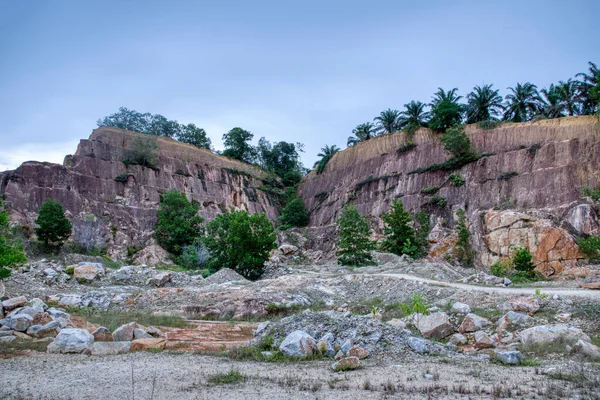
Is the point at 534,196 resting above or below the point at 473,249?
above

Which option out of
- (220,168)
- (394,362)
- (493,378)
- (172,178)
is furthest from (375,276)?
(220,168)

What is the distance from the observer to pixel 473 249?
3008 centimetres

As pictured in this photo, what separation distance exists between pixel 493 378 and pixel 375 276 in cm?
1384

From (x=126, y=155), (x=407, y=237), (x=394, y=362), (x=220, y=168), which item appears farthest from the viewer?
(x=220, y=168)

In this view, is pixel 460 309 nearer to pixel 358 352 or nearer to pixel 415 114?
pixel 358 352

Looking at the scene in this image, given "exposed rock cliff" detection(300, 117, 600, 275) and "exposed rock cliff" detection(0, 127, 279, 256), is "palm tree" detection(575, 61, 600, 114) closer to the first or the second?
"exposed rock cliff" detection(300, 117, 600, 275)

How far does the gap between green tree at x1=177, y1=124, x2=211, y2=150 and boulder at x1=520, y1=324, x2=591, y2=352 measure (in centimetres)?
5178

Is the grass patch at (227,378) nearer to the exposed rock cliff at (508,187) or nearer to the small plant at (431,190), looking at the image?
the exposed rock cliff at (508,187)

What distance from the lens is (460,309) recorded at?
42.2ft

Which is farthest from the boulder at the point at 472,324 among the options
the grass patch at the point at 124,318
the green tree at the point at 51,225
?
the green tree at the point at 51,225

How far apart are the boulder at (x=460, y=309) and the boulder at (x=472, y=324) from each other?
3.52 feet

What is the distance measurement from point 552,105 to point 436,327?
32935 millimetres

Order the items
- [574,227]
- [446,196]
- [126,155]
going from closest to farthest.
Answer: [574,227]
[446,196]
[126,155]

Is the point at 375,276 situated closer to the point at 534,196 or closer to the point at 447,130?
the point at 534,196
